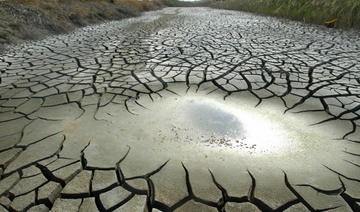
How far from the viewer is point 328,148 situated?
221 cm

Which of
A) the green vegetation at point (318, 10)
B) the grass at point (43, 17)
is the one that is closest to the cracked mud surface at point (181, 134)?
the grass at point (43, 17)

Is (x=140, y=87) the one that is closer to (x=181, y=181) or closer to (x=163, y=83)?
(x=163, y=83)

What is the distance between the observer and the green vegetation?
7.99 m

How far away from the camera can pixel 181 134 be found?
244cm

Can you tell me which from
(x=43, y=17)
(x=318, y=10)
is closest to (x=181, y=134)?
(x=43, y=17)

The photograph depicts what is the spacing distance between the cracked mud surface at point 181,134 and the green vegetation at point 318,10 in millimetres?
4516

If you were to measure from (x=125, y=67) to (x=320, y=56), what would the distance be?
3540mm

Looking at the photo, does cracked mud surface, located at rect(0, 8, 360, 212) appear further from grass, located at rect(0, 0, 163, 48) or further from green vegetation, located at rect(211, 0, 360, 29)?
green vegetation, located at rect(211, 0, 360, 29)

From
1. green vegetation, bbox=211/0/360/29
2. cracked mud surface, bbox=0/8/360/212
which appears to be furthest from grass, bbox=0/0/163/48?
green vegetation, bbox=211/0/360/29

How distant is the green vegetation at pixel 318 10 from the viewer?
7988 millimetres

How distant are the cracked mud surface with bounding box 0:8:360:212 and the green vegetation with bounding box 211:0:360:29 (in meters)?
4.52

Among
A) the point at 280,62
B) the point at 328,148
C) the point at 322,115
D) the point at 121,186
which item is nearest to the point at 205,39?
the point at 280,62

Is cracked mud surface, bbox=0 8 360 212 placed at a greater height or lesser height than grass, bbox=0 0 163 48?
lesser

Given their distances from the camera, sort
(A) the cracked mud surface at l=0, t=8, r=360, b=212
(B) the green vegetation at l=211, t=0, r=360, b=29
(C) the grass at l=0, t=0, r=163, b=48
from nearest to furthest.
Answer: (A) the cracked mud surface at l=0, t=8, r=360, b=212
(C) the grass at l=0, t=0, r=163, b=48
(B) the green vegetation at l=211, t=0, r=360, b=29
